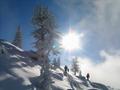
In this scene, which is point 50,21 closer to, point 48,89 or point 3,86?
point 48,89

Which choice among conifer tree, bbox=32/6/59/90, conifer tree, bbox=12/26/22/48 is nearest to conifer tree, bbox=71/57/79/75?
conifer tree, bbox=12/26/22/48

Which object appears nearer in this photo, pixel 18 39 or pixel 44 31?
pixel 44 31

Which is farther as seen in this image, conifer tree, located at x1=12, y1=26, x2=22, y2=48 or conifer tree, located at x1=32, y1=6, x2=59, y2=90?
conifer tree, located at x1=12, y1=26, x2=22, y2=48

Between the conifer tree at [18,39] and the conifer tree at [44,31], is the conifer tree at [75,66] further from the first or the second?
the conifer tree at [44,31]

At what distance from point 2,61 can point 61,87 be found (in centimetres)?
1236

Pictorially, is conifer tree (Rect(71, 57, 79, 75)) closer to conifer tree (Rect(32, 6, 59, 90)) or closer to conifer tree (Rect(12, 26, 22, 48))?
conifer tree (Rect(12, 26, 22, 48))

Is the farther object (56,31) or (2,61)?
(56,31)

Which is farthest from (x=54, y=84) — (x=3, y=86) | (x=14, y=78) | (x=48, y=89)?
(x=3, y=86)

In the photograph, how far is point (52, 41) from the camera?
144 ft

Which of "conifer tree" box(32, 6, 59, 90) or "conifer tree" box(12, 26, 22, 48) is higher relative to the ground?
"conifer tree" box(12, 26, 22, 48)

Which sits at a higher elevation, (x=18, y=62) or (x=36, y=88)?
(x=18, y=62)

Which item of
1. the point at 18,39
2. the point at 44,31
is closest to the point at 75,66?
Answer: the point at 18,39

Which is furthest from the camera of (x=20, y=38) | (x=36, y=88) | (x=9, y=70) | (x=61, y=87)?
(x=20, y=38)

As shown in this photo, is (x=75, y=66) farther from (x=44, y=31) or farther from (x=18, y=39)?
(x=44, y=31)
